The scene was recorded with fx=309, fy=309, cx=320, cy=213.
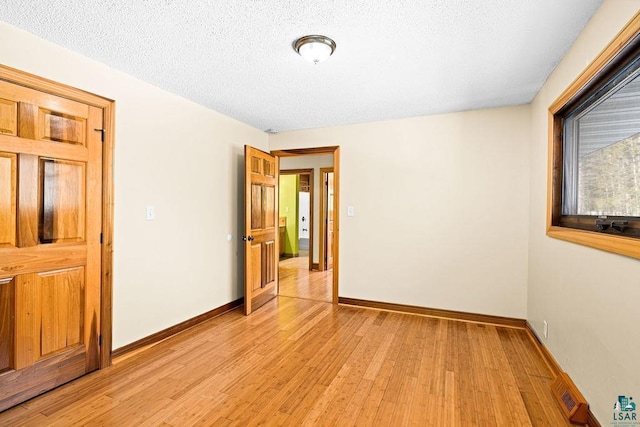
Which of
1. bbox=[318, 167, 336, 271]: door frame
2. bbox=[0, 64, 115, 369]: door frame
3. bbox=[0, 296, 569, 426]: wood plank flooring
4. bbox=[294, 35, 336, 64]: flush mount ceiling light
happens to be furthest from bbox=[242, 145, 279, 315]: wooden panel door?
bbox=[318, 167, 336, 271]: door frame

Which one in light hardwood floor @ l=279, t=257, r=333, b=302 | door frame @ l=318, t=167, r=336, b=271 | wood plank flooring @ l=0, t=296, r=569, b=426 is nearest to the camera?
wood plank flooring @ l=0, t=296, r=569, b=426

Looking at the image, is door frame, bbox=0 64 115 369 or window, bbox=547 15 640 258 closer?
window, bbox=547 15 640 258

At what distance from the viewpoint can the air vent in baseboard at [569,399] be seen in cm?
175

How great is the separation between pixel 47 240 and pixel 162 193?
0.95 meters

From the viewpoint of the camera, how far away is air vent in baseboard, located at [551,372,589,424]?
175 cm

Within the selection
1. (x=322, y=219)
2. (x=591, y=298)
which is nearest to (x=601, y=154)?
(x=591, y=298)

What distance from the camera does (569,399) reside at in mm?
1862

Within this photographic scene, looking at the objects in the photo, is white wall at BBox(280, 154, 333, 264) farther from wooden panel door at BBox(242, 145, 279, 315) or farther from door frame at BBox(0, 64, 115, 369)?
door frame at BBox(0, 64, 115, 369)

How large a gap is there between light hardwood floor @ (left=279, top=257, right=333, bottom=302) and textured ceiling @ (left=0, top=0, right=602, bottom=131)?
269cm

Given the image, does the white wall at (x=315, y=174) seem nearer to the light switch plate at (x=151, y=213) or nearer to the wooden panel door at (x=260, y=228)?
the wooden panel door at (x=260, y=228)

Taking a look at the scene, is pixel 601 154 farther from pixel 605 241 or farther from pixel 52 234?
pixel 52 234

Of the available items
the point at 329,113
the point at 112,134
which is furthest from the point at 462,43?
the point at 112,134

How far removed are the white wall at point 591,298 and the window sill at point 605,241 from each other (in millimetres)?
40

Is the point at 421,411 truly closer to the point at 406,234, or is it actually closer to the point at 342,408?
the point at 342,408
